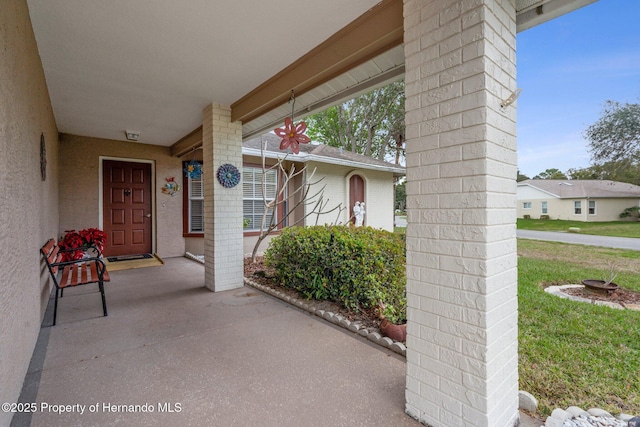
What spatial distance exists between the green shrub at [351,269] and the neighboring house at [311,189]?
2.17m

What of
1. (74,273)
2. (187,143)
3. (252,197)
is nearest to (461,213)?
(74,273)

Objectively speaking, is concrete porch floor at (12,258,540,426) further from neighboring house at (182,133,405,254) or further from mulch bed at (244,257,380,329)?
neighboring house at (182,133,405,254)

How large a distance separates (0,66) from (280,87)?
2357 mm

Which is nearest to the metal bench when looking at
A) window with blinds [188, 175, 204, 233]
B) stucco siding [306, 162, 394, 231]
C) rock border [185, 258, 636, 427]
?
rock border [185, 258, 636, 427]

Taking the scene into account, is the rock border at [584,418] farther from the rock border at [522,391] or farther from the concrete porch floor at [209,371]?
the concrete porch floor at [209,371]

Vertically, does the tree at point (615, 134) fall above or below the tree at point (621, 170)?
above

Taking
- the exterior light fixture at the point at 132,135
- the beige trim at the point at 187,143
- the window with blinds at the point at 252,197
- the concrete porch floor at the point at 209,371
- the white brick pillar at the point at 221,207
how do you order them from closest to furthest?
the concrete porch floor at the point at 209,371 → the white brick pillar at the point at 221,207 → the beige trim at the point at 187,143 → the exterior light fixture at the point at 132,135 → the window with blinds at the point at 252,197

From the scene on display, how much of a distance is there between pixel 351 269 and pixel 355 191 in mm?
5942

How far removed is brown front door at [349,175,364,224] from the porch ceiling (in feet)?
16.7

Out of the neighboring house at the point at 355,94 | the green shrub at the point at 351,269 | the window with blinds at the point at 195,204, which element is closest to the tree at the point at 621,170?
the green shrub at the point at 351,269

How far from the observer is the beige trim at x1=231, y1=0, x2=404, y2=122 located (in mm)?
2193

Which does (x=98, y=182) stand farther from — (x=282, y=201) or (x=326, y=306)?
(x=326, y=306)

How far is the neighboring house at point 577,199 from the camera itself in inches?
738

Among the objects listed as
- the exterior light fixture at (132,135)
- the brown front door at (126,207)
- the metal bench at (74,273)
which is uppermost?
the exterior light fixture at (132,135)
